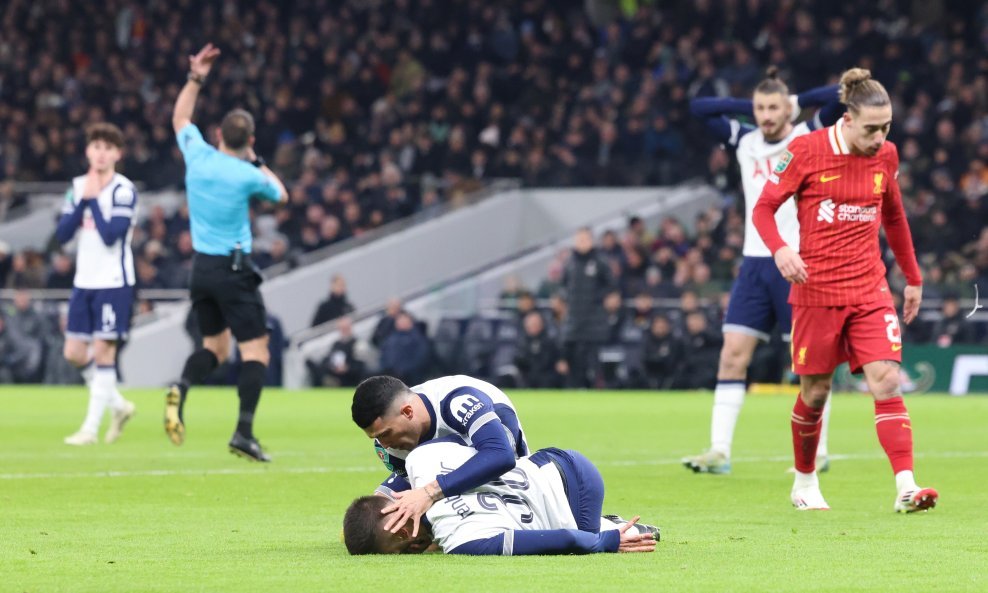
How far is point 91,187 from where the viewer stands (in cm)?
1352

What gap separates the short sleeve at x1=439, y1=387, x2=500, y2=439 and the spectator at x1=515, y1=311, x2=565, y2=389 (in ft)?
60.2

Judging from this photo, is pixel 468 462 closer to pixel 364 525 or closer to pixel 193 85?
pixel 364 525

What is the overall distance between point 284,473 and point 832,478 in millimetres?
3489

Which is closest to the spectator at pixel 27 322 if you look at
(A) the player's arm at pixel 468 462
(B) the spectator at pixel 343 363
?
(B) the spectator at pixel 343 363

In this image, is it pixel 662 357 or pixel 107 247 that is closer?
pixel 107 247

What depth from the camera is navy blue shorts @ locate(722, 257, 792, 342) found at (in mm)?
10781

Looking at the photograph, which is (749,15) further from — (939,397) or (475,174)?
(939,397)

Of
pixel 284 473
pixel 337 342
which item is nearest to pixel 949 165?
pixel 337 342

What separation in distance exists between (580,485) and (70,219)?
7710 millimetres

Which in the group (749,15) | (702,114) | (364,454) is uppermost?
(749,15)

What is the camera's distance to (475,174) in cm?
3152

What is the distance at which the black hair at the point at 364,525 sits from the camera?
6.59 meters

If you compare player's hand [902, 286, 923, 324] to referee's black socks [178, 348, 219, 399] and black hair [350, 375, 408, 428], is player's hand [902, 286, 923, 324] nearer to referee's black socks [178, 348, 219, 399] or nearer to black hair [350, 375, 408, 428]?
black hair [350, 375, 408, 428]

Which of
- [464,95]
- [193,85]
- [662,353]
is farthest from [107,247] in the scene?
[464,95]
